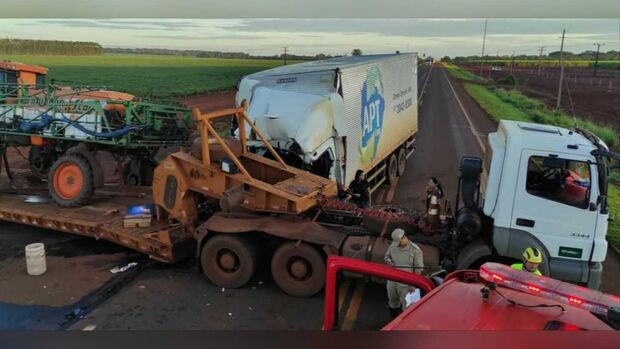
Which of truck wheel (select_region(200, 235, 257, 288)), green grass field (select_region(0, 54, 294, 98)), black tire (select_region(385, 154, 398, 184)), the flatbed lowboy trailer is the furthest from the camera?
black tire (select_region(385, 154, 398, 184))

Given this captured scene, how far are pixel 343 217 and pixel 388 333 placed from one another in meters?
3.94

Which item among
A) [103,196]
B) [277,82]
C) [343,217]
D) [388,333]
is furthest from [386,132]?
[388,333]

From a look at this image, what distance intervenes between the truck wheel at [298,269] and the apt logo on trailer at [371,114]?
235cm

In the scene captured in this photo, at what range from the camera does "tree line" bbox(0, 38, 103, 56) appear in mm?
2643

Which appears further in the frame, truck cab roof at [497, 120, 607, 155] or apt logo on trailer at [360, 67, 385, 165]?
apt logo on trailer at [360, 67, 385, 165]

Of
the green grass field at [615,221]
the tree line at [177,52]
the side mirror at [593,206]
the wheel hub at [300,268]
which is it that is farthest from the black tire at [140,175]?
the green grass field at [615,221]

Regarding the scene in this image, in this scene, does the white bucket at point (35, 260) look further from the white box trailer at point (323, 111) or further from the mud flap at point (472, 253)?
the mud flap at point (472, 253)

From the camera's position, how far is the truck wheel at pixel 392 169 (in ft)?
28.3

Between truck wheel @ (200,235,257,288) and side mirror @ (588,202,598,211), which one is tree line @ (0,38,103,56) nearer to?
truck wheel @ (200,235,257,288)

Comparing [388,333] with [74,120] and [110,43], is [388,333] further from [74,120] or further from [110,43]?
[74,120]

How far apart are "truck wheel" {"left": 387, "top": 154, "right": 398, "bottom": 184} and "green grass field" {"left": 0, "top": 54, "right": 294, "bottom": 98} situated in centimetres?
409

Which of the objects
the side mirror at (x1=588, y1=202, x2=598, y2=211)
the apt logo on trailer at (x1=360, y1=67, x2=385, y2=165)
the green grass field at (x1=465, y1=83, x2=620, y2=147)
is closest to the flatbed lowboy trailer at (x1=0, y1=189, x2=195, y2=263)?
the apt logo on trailer at (x1=360, y1=67, x2=385, y2=165)

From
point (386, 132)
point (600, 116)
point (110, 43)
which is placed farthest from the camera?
point (386, 132)

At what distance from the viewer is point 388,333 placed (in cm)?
125
